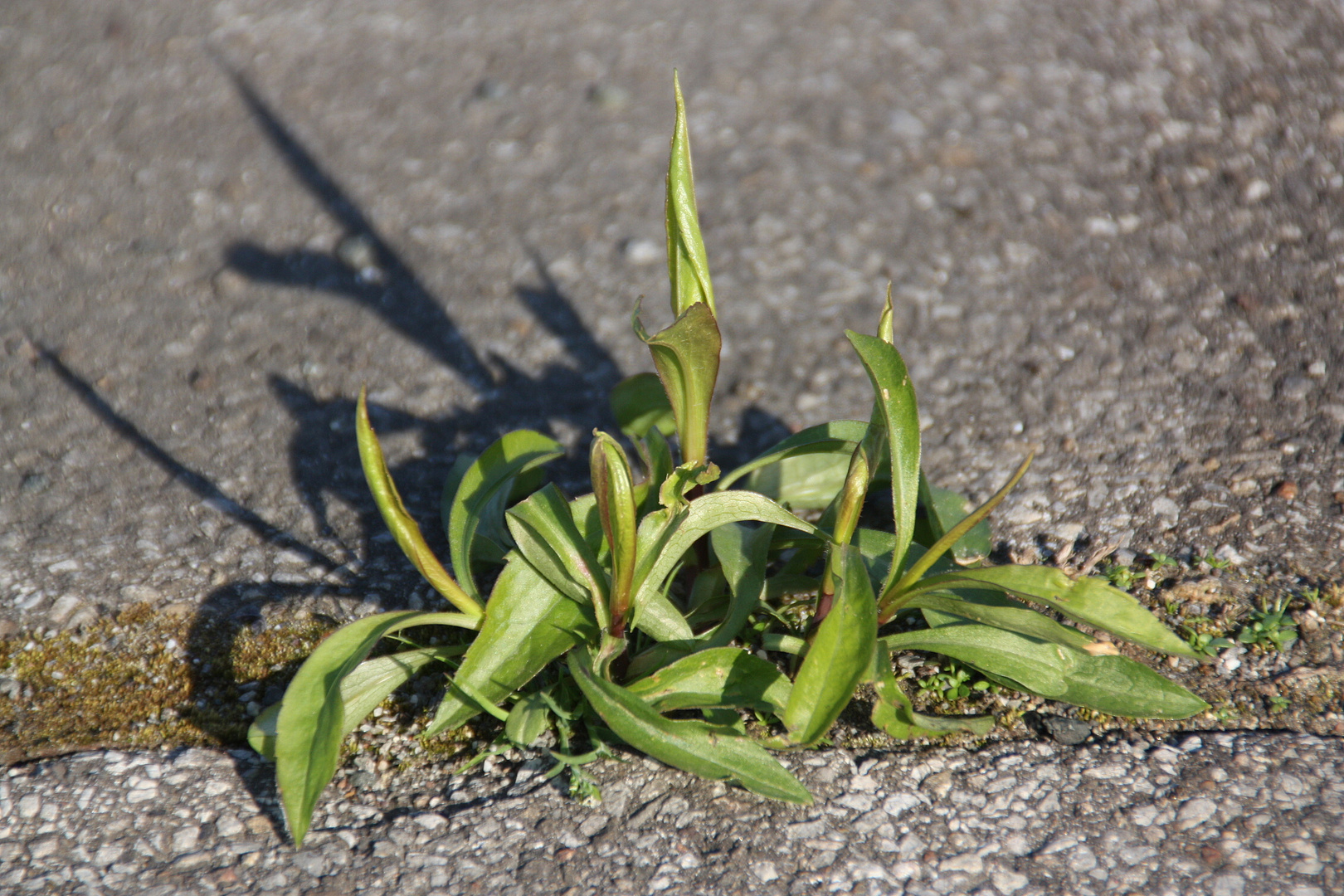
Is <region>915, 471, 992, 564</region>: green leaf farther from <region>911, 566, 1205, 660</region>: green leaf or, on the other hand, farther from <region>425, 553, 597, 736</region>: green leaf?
<region>425, 553, 597, 736</region>: green leaf

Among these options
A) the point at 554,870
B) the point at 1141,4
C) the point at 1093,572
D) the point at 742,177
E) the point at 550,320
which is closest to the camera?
the point at 554,870

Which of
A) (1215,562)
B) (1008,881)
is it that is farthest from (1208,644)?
(1008,881)

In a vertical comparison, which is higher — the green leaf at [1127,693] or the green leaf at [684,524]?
the green leaf at [684,524]

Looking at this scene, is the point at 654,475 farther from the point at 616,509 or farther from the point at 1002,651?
the point at 1002,651

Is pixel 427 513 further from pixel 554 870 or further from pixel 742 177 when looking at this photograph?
pixel 742 177

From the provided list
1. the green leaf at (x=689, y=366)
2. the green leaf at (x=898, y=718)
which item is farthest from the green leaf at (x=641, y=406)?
the green leaf at (x=898, y=718)

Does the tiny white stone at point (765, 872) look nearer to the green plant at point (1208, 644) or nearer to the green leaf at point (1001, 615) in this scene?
the green leaf at point (1001, 615)

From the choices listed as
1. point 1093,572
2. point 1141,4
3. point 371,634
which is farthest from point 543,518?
point 1141,4
